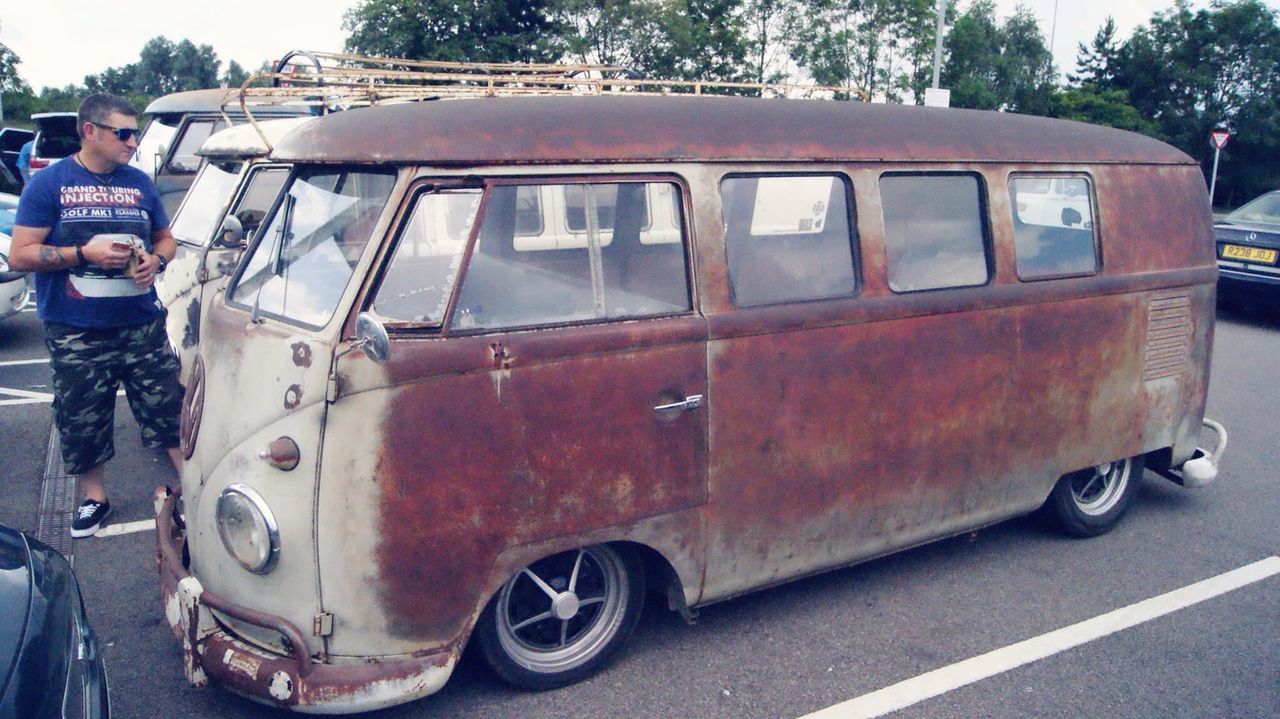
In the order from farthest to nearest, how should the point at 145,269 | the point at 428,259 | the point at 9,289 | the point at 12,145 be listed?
1. the point at 12,145
2. the point at 9,289
3. the point at 145,269
4. the point at 428,259

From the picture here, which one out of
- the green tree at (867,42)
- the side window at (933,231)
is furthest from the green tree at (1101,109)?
the side window at (933,231)

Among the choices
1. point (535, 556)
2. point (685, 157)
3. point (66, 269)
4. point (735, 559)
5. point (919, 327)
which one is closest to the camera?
point (535, 556)

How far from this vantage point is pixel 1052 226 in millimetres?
4602

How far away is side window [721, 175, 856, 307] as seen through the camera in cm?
365

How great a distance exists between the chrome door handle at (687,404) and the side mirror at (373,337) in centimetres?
99

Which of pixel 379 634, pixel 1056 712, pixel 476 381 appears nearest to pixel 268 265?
pixel 476 381

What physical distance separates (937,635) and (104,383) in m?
3.94

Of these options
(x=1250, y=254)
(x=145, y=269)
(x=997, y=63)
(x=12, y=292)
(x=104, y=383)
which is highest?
(x=997, y=63)

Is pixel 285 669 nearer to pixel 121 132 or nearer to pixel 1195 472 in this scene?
pixel 121 132

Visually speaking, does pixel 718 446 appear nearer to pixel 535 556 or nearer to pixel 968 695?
pixel 535 556

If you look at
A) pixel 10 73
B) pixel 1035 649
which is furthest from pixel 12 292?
pixel 10 73

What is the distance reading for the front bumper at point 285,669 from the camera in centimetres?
298

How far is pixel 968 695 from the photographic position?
365 cm

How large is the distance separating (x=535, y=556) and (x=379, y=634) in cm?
55
